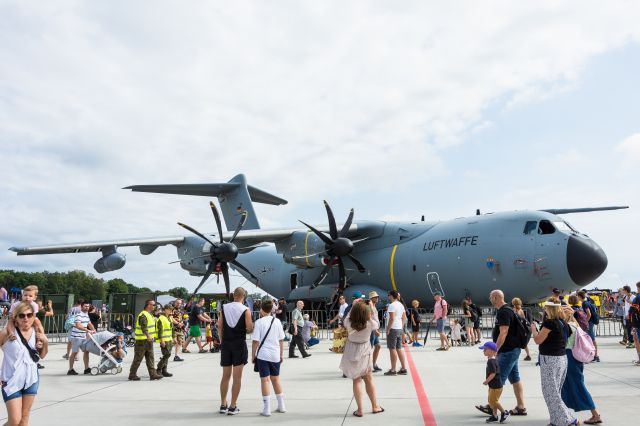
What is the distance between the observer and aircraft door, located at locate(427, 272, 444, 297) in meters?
18.5

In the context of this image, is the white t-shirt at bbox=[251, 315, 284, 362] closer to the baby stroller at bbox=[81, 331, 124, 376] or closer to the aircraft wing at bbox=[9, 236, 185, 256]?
the baby stroller at bbox=[81, 331, 124, 376]

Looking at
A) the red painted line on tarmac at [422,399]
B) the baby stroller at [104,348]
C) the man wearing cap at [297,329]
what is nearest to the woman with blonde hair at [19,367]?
the red painted line on tarmac at [422,399]

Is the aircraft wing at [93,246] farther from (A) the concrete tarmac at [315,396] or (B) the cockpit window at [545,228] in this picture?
(B) the cockpit window at [545,228]

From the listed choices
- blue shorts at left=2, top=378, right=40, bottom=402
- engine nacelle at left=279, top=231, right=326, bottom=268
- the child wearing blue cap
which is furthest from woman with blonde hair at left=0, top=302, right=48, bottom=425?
engine nacelle at left=279, top=231, right=326, bottom=268

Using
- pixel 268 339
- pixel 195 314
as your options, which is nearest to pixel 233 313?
pixel 268 339

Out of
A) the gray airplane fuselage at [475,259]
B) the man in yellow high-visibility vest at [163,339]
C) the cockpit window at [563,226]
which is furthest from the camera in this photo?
the cockpit window at [563,226]

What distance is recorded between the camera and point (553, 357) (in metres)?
Answer: 5.51

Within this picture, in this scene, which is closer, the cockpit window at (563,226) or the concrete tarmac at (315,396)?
the concrete tarmac at (315,396)

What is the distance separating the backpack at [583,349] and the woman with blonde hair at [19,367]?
18.0 ft

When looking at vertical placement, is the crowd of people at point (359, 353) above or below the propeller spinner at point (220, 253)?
below

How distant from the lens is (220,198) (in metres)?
27.5

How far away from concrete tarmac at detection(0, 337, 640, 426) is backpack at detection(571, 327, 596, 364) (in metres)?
0.72

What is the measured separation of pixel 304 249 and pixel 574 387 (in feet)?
50.2

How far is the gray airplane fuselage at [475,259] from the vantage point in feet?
50.1
